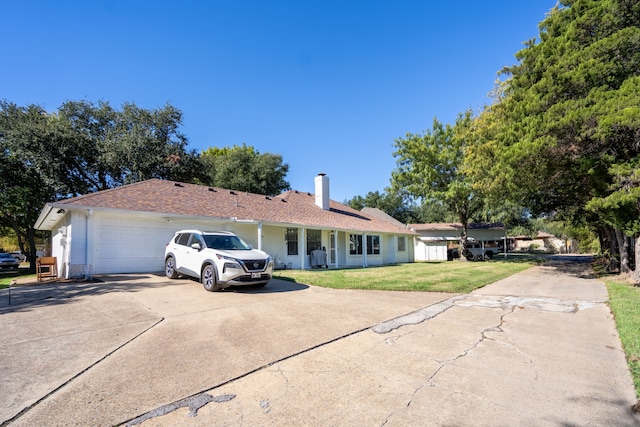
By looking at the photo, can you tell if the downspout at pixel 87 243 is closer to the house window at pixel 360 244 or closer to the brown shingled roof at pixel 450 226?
the house window at pixel 360 244

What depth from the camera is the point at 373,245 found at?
25219mm

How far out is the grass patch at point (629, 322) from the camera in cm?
419

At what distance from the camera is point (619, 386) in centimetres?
361

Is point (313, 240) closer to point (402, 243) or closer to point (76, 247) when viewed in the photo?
point (76, 247)

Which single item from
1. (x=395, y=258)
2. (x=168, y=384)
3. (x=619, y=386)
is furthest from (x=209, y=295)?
(x=395, y=258)

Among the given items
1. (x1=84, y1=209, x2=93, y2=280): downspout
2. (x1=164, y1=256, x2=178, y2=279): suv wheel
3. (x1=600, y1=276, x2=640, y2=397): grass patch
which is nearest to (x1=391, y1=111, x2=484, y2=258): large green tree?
(x1=600, y1=276, x2=640, y2=397): grass patch

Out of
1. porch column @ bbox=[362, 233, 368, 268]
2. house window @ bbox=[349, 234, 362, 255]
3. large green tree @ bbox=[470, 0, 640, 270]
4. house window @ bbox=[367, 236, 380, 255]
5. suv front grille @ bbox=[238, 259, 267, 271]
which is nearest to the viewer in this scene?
suv front grille @ bbox=[238, 259, 267, 271]

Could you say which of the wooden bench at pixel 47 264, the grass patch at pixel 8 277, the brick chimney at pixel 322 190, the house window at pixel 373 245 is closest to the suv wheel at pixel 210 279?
the wooden bench at pixel 47 264

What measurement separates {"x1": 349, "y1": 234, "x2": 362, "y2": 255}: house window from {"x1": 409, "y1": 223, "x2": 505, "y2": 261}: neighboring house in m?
13.1

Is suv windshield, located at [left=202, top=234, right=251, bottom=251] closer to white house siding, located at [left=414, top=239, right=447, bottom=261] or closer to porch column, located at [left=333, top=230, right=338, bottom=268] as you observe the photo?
porch column, located at [left=333, top=230, right=338, bottom=268]

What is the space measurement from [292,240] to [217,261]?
966 cm

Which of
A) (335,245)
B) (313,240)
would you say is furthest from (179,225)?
(335,245)

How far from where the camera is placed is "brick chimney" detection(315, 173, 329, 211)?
2428cm

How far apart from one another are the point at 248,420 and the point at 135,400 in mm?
1262
